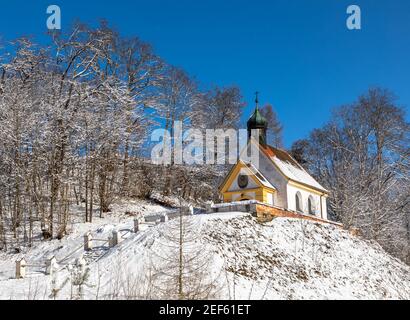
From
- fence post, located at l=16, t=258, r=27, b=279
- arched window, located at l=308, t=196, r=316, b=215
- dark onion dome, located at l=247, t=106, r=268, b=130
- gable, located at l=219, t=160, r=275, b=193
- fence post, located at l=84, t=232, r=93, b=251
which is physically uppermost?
dark onion dome, located at l=247, t=106, r=268, b=130

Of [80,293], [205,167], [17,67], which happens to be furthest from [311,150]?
[80,293]

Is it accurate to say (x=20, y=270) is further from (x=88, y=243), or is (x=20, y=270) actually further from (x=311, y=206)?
(x=311, y=206)

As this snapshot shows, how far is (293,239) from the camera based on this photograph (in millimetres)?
19766

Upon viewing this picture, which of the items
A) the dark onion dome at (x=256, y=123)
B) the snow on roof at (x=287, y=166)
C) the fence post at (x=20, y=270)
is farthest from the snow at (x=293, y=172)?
the fence post at (x=20, y=270)

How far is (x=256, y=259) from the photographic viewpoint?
16875mm

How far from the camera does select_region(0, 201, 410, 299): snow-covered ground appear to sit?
48.6 ft

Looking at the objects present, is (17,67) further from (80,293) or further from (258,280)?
(80,293)

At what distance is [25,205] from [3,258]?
395 cm

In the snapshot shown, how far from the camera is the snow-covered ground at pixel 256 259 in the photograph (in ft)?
48.6

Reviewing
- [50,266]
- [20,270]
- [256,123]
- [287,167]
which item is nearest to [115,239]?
[50,266]

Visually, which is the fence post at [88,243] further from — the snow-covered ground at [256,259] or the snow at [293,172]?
the snow at [293,172]

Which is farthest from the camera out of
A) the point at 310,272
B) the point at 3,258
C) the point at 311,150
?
the point at 311,150

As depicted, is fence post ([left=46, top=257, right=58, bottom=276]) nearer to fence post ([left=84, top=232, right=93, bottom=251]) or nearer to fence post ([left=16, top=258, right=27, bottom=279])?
fence post ([left=16, top=258, right=27, bottom=279])

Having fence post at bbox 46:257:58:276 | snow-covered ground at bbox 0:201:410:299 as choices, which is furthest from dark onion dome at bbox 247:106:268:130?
fence post at bbox 46:257:58:276
